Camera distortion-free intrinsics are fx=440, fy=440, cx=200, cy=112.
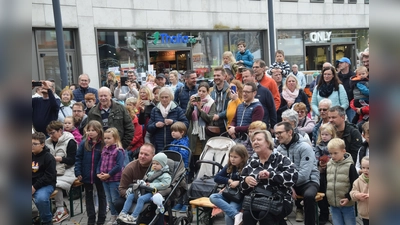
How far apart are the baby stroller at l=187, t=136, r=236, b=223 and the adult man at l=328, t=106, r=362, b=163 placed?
155cm

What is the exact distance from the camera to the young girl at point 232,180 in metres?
5.53

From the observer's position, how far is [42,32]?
15797 mm

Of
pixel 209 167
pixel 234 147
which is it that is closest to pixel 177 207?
pixel 209 167

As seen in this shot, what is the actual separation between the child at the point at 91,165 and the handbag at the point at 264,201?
2596 millimetres

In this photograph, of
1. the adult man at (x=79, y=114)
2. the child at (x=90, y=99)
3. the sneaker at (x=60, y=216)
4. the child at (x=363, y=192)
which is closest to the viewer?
the child at (x=363, y=192)

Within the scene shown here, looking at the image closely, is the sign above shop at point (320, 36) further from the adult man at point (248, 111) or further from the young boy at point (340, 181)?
the young boy at point (340, 181)

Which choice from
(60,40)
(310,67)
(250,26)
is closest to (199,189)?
(60,40)

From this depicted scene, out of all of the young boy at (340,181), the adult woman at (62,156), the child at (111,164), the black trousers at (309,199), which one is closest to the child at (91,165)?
the child at (111,164)

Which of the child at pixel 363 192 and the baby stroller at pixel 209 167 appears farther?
the baby stroller at pixel 209 167

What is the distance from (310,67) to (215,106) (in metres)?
17.6

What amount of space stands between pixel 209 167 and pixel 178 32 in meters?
13.4

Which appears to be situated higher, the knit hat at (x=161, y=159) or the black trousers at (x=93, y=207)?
the knit hat at (x=161, y=159)

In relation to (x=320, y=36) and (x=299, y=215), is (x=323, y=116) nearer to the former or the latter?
(x=299, y=215)
